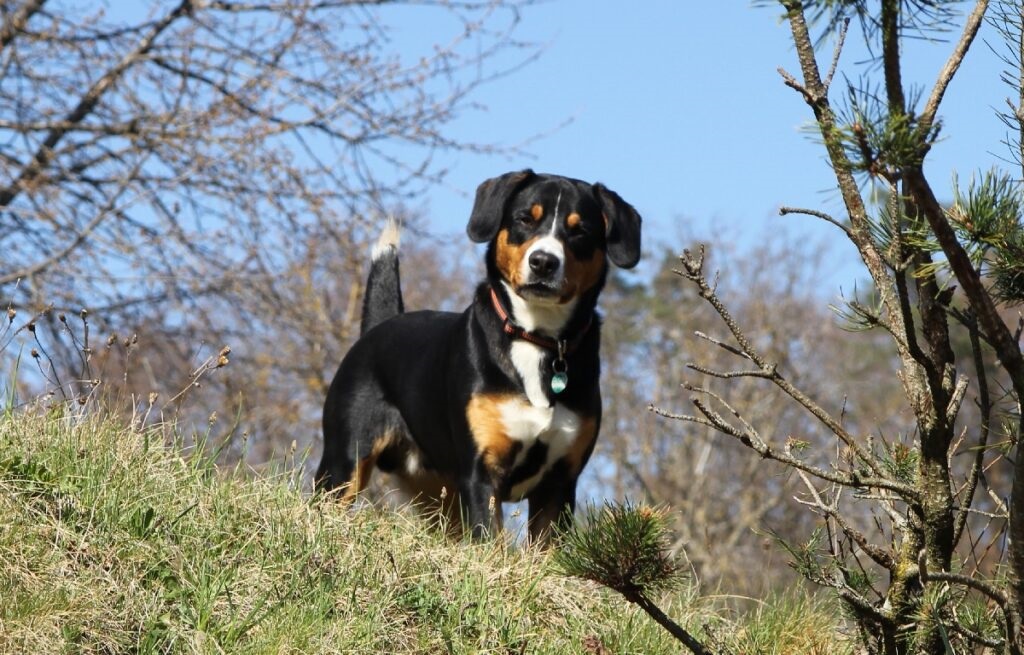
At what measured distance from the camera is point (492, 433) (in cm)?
528

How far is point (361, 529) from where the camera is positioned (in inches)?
167

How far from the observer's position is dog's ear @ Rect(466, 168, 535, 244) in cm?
566

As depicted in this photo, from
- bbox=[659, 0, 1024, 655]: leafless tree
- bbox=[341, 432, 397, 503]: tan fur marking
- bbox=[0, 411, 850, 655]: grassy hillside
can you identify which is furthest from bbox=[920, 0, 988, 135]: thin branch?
bbox=[341, 432, 397, 503]: tan fur marking

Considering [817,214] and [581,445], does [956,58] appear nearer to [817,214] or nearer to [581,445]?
[817,214]

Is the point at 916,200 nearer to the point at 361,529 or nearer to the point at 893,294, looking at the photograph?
the point at 893,294

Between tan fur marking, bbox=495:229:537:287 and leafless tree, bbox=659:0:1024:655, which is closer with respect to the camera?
leafless tree, bbox=659:0:1024:655

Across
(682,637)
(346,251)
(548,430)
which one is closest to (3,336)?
(548,430)

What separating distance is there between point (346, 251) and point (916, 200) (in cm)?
930

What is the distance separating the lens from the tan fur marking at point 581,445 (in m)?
5.36

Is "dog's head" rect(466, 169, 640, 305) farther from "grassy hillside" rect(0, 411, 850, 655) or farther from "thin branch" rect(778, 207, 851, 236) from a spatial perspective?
"thin branch" rect(778, 207, 851, 236)

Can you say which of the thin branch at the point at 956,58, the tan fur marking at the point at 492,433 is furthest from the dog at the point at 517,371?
the thin branch at the point at 956,58

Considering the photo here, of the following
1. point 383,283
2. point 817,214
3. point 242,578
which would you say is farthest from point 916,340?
point 383,283

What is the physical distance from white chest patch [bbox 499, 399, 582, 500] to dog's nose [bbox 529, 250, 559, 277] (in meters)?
0.53

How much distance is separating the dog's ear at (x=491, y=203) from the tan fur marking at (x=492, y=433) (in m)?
0.74
